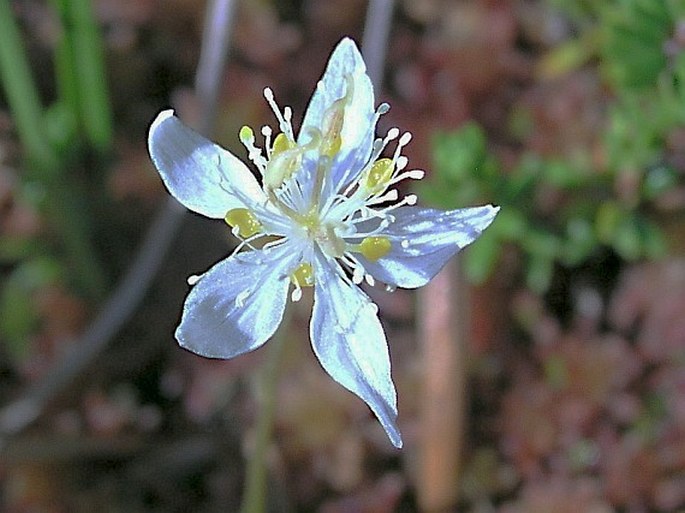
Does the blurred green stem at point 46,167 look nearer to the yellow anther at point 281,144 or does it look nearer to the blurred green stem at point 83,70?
the blurred green stem at point 83,70

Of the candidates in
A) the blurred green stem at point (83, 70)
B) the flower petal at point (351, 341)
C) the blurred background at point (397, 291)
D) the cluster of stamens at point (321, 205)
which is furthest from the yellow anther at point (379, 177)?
the blurred green stem at point (83, 70)

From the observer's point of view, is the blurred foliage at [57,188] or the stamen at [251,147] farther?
the blurred foliage at [57,188]

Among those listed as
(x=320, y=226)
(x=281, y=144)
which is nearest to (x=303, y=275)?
(x=320, y=226)

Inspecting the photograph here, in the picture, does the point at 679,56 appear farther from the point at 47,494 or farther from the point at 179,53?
the point at 47,494

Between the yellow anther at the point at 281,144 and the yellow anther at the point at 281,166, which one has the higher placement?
the yellow anther at the point at 281,144

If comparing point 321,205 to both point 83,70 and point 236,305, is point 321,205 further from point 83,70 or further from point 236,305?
point 83,70
